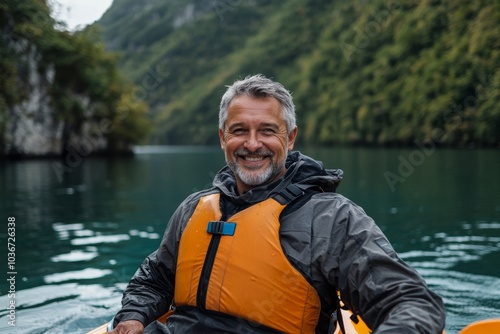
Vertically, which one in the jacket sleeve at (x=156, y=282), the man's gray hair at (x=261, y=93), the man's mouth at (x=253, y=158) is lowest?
the jacket sleeve at (x=156, y=282)

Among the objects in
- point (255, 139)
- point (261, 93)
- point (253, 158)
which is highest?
point (261, 93)

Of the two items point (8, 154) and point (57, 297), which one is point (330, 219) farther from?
point (8, 154)

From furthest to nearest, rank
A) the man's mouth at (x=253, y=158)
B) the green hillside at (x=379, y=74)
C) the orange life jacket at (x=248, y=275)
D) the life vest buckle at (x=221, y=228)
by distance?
the green hillside at (x=379, y=74)
the man's mouth at (x=253, y=158)
the life vest buckle at (x=221, y=228)
the orange life jacket at (x=248, y=275)

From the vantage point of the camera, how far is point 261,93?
2904 mm

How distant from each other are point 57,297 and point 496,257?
6.32 metres

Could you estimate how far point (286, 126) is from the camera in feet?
9.95

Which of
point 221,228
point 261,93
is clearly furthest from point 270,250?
point 261,93

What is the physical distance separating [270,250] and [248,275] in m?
0.18

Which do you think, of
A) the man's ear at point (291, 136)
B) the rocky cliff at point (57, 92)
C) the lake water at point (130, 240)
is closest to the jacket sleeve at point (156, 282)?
the man's ear at point (291, 136)

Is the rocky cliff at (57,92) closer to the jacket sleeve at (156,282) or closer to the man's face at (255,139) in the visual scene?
the jacket sleeve at (156,282)

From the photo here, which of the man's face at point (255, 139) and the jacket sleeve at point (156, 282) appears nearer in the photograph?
the man's face at point (255, 139)

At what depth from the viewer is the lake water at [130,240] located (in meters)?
5.88

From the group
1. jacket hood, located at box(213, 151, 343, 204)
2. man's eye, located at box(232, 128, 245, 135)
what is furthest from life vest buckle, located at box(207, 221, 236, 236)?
man's eye, located at box(232, 128, 245, 135)

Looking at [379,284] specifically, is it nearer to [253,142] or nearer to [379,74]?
[253,142]
